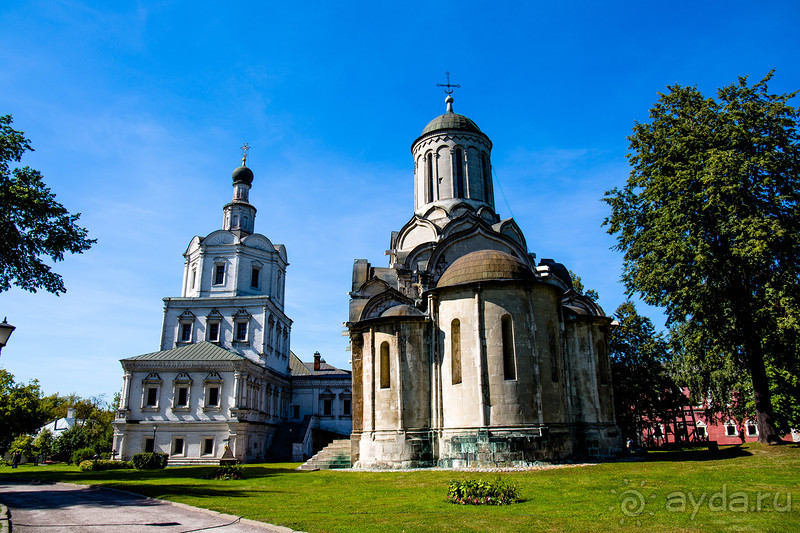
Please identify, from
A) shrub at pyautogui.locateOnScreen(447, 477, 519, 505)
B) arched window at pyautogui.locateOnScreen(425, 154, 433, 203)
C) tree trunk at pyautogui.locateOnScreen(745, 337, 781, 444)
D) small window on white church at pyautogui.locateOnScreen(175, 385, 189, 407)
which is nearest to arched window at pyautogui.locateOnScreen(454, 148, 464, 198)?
arched window at pyautogui.locateOnScreen(425, 154, 433, 203)

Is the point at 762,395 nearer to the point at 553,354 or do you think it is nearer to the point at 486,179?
the point at 553,354

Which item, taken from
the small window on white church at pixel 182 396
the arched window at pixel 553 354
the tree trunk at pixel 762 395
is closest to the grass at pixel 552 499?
the tree trunk at pixel 762 395

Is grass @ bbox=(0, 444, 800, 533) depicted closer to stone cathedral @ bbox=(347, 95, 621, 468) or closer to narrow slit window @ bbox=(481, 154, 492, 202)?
stone cathedral @ bbox=(347, 95, 621, 468)

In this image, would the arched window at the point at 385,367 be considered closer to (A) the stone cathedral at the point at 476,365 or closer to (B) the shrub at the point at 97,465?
(A) the stone cathedral at the point at 476,365

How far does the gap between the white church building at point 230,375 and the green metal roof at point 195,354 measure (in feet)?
0.22

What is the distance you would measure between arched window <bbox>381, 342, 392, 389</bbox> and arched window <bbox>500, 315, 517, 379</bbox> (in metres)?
4.57

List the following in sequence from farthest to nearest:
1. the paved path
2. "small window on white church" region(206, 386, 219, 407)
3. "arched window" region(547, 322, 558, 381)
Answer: "small window on white church" region(206, 386, 219, 407) < "arched window" region(547, 322, 558, 381) < the paved path

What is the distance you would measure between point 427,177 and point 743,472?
A: 65.1ft

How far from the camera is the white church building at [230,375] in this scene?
34.0 m

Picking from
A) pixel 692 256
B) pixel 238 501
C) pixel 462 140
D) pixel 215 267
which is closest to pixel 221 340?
pixel 215 267

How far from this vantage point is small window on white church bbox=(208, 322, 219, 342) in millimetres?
40000

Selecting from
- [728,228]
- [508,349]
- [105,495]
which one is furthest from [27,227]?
[728,228]

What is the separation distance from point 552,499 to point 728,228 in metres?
12.0

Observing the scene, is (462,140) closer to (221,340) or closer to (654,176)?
(654,176)
